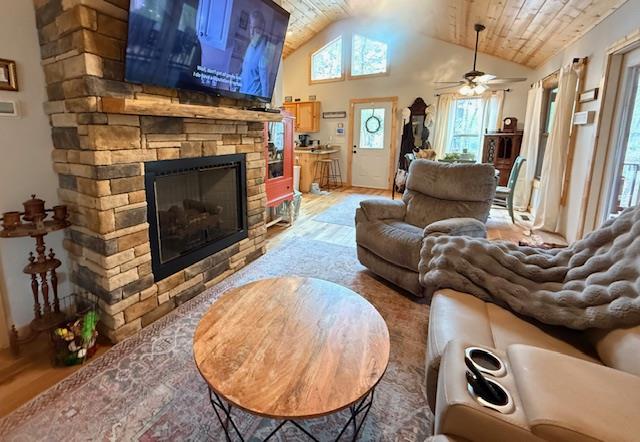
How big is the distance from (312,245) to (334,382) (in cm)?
259

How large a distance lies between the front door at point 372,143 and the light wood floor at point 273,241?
14.1 inches

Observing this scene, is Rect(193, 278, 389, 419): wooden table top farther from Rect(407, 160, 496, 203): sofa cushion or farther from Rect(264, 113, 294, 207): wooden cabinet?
Rect(264, 113, 294, 207): wooden cabinet

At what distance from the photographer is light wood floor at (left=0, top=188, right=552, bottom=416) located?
5.37 ft

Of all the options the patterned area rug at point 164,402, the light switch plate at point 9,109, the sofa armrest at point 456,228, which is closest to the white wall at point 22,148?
the light switch plate at point 9,109

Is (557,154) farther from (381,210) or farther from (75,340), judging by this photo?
(75,340)

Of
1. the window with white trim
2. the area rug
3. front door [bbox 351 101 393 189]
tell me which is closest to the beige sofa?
the area rug

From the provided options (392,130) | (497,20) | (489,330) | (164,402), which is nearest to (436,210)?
(489,330)

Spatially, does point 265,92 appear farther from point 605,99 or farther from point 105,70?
point 605,99

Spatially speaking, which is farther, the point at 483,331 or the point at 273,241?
the point at 273,241

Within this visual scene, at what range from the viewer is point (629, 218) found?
4.79 ft

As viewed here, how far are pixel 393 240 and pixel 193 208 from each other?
163cm

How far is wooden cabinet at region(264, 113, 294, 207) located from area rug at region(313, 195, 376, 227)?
0.66 m

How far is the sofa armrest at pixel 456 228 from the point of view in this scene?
7.19 feet

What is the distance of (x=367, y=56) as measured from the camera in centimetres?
690
